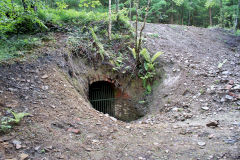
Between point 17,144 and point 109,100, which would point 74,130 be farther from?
point 109,100

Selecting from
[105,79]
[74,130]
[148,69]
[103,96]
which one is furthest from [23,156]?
[148,69]

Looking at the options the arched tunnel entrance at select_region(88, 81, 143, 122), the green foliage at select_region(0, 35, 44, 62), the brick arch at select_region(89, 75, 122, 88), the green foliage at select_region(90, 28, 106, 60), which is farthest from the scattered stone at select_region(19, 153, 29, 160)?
the arched tunnel entrance at select_region(88, 81, 143, 122)

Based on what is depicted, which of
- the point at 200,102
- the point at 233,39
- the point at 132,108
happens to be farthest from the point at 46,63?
the point at 233,39

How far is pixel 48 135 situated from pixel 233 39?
12.7 metres

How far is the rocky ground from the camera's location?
10.5ft

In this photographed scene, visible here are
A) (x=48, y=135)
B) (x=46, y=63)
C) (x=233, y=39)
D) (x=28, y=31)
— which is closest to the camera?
(x=48, y=135)

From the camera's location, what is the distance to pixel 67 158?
300 centimetres

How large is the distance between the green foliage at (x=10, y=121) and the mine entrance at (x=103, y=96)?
4563 mm

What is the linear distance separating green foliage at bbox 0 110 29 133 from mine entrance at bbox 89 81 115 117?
15.0 ft

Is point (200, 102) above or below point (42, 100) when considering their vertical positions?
below

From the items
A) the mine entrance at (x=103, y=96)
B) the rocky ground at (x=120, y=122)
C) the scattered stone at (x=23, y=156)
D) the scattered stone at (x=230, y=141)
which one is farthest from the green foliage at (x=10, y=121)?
the mine entrance at (x=103, y=96)

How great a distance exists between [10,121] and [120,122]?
2.63m

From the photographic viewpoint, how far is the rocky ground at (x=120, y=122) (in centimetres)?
320

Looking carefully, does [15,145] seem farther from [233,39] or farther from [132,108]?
[233,39]
